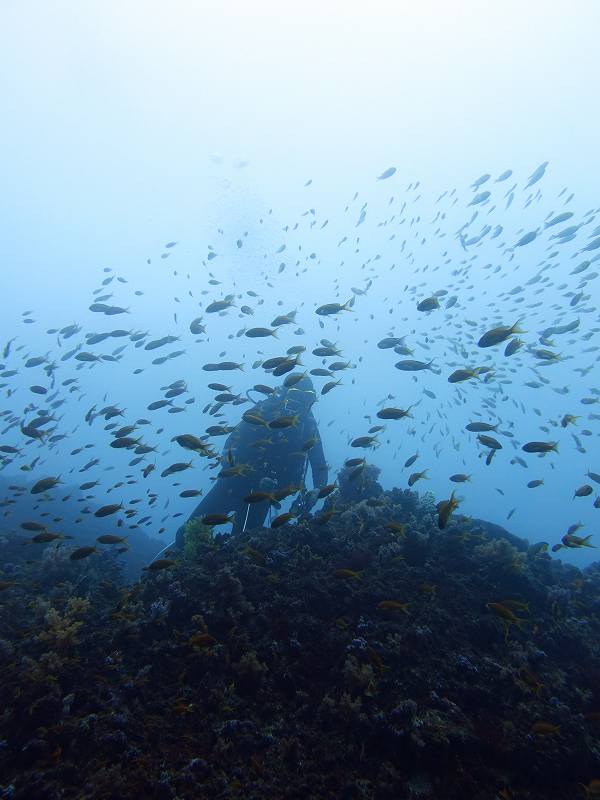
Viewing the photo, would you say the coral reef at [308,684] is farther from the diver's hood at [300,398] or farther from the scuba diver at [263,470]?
the diver's hood at [300,398]

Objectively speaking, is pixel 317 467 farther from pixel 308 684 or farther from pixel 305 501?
pixel 308 684

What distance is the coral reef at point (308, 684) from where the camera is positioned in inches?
166

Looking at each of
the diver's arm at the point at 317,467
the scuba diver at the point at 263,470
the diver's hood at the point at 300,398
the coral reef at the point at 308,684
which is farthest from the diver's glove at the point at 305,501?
the coral reef at the point at 308,684

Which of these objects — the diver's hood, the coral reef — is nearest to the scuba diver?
the diver's hood

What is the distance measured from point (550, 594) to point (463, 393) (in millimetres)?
15500

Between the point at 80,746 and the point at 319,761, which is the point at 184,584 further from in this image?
the point at 319,761

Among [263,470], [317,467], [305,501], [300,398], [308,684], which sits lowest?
[308,684]

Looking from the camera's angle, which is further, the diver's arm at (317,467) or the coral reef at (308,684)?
the diver's arm at (317,467)

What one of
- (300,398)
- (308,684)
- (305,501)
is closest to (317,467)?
(305,501)

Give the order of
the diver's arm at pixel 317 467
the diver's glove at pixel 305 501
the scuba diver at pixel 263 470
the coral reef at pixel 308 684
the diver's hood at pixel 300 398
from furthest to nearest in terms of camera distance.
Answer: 1. the diver's hood at pixel 300 398
2. the diver's arm at pixel 317 467
3. the scuba diver at pixel 263 470
4. the diver's glove at pixel 305 501
5. the coral reef at pixel 308 684

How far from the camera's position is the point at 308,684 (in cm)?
559

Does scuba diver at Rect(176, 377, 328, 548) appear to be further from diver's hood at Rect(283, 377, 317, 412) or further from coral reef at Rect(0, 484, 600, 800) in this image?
coral reef at Rect(0, 484, 600, 800)

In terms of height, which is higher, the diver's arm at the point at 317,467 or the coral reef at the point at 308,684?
the diver's arm at the point at 317,467

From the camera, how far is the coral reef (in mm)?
4223
